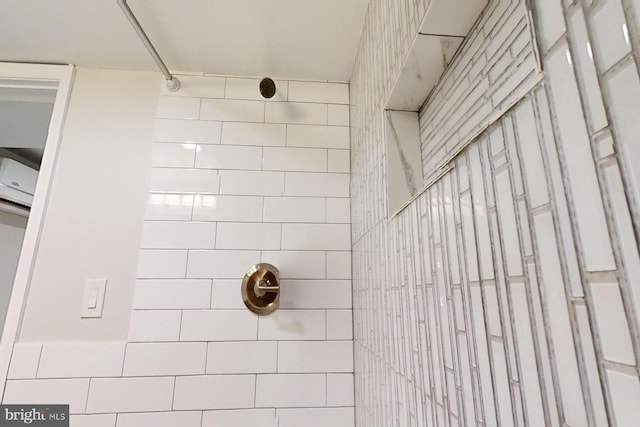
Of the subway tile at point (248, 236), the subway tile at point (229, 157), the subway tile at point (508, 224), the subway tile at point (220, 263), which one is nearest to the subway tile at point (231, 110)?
the subway tile at point (229, 157)

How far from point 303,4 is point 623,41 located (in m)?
1.09

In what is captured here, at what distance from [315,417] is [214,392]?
0.36 m

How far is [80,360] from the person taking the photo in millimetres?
1215

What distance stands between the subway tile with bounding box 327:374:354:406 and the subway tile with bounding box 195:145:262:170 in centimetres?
85

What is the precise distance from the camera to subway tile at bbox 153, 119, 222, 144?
1429 mm

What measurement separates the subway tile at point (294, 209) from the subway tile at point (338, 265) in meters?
0.15

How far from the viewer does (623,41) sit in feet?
0.77

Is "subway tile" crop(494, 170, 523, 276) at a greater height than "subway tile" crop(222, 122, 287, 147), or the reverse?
"subway tile" crop(222, 122, 287, 147)

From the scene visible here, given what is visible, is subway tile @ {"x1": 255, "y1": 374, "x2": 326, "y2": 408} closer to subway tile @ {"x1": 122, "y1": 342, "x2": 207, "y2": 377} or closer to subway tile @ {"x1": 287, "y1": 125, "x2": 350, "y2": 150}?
subway tile @ {"x1": 122, "y1": 342, "x2": 207, "y2": 377}

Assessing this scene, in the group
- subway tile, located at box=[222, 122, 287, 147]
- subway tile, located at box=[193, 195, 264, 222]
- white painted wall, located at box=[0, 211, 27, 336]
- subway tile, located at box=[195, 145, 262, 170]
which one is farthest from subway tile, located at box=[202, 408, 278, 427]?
white painted wall, located at box=[0, 211, 27, 336]

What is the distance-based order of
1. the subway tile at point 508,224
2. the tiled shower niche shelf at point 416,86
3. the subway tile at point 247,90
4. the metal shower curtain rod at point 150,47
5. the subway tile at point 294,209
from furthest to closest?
the subway tile at point 247,90
the subway tile at point 294,209
the metal shower curtain rod at point 150,47
the tiled shower niche shelf at point 416,86
the subway tile at point 508,224

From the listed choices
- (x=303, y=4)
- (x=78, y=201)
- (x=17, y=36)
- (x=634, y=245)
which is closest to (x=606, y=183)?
(x=634, y=245)

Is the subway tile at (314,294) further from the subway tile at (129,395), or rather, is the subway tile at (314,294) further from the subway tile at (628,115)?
the subway tile at (628,115)

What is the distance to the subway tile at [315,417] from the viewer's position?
1.22 m
